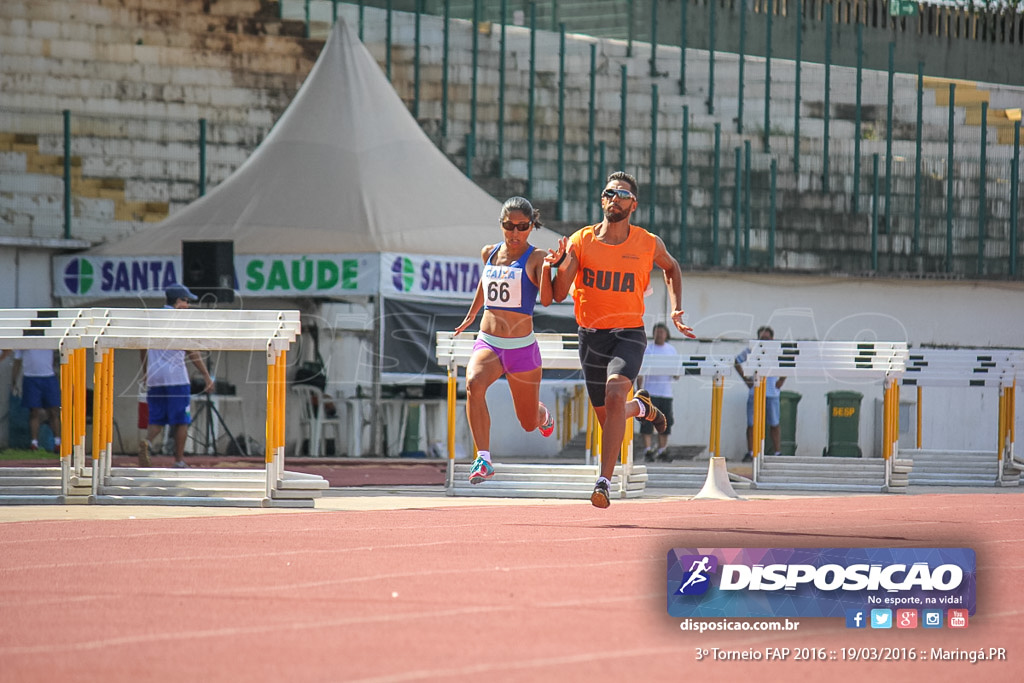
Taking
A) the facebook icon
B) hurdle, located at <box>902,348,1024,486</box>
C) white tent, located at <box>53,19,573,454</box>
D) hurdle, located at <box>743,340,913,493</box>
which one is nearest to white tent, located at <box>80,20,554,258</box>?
white tent, located at <box>53,19,573,454</box>

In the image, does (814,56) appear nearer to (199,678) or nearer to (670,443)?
(670,443)

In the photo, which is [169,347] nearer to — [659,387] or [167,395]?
[167,395]

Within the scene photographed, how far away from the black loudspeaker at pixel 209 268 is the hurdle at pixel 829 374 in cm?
634

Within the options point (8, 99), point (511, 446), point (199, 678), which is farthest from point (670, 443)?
point (199, 678)

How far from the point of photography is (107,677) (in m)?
4.93

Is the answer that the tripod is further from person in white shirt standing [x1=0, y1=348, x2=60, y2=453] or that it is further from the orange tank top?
the orange tank top

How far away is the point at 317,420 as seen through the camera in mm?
19078

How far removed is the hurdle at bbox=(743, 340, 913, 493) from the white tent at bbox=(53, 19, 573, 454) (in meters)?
3.85

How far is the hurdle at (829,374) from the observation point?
16.3 metres

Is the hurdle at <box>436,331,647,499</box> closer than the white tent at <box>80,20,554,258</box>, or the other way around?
the hurdle at <box>436,331,647,499</box>

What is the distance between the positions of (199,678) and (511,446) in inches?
646

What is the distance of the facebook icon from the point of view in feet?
18.9

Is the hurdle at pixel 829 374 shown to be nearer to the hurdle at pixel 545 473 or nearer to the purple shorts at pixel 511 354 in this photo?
the hurdle at pixel 545 473

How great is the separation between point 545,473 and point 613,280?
453 cm
